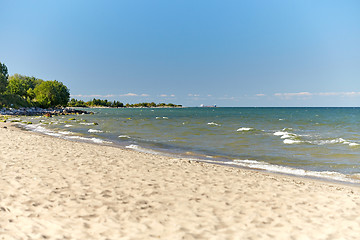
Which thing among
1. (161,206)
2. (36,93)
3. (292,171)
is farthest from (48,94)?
(161,206)

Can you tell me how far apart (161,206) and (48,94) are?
133 m

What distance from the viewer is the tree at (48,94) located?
119m

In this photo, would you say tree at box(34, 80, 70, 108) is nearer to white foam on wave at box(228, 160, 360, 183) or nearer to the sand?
the sand

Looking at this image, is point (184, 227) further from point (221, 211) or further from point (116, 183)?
point (116, 183)

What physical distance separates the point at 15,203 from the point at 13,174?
10.5 feet

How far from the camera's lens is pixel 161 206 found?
6887mm

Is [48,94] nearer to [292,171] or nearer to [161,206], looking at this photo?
[292,171]

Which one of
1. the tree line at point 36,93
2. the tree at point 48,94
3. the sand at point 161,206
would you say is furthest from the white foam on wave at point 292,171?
the tree at point 48,94

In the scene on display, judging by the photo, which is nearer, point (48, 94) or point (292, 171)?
point (292, 171)

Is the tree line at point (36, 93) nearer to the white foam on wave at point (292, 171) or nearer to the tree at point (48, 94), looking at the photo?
the tree at point (48, 94)

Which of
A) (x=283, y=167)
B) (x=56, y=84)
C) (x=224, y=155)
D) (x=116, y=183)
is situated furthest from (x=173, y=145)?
(x=56, y=84)

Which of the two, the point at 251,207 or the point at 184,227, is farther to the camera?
the point at 251,207

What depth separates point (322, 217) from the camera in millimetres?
6547

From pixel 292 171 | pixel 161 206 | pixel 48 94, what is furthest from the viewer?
pixel 48 94
